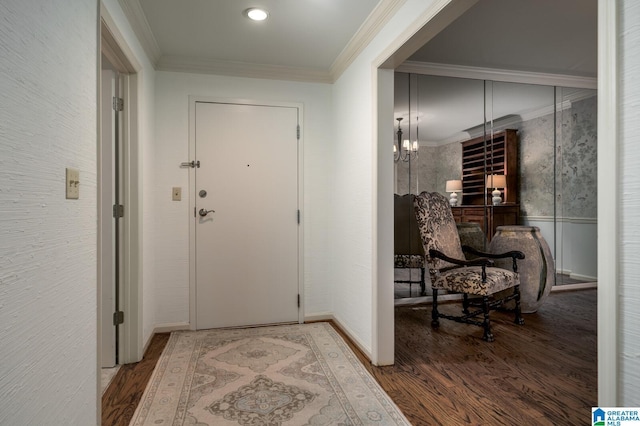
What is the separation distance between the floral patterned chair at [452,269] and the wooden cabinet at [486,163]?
801mm

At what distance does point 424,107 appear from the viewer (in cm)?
376

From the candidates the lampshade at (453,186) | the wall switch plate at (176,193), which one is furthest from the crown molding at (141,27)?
the lampshade at (453,186)

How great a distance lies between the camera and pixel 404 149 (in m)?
3.67

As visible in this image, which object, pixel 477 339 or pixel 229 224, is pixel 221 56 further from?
pixel 477 339

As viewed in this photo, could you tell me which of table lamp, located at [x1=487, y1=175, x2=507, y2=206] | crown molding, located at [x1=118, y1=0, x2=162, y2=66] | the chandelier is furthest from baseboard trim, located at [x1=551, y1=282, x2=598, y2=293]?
crown molding, located at [x1=118, y1=0, x2=162, y2=66]

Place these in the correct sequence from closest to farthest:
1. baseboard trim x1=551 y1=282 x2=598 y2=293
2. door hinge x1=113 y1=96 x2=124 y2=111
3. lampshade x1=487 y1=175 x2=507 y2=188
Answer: door hinge x1=113 y1=96 x2=124 y2=111, lampshade x1=487 y1=175 x2=507 y2=188, baseboard trim x1=551 y1=282 x2=598 y2=293

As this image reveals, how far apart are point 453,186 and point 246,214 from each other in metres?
2.23

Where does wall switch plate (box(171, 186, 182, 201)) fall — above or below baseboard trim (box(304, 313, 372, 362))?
above

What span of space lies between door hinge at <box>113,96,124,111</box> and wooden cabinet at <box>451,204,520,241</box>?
3.22 meters

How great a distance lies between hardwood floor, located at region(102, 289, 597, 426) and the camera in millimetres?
1812

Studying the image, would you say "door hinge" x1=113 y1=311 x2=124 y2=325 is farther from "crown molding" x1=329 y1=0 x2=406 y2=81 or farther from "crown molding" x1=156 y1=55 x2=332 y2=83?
"crown molding" x1=329 y1=0 x2=406 y2=81

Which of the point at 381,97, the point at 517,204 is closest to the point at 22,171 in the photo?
the point at 381,97

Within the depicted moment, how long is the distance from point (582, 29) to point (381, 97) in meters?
1.92

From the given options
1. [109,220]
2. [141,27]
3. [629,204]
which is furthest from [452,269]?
[141,27]
